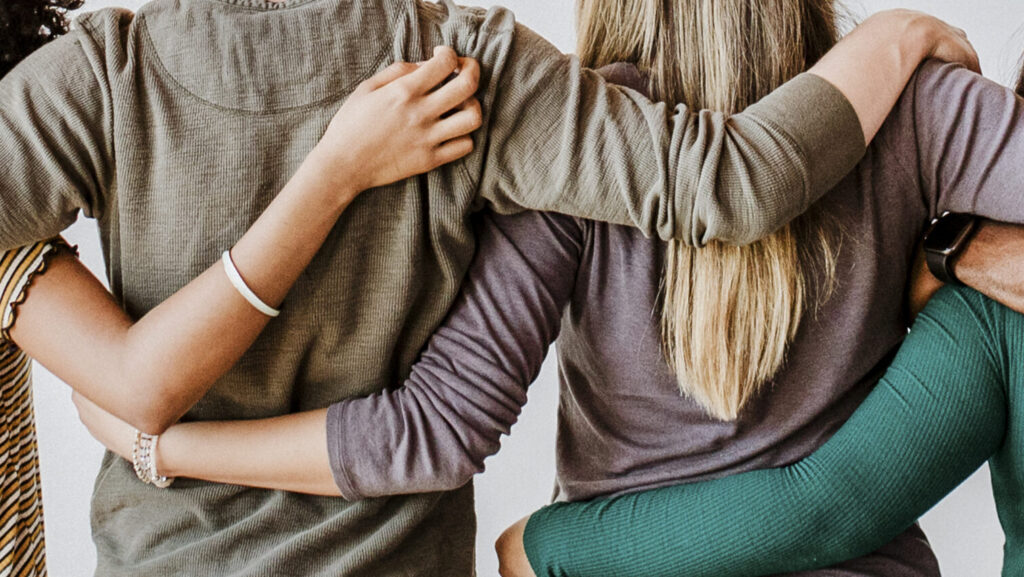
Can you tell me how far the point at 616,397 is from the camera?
1.01m

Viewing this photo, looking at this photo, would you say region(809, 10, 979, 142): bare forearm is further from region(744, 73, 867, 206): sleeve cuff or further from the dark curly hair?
the dark curly hair

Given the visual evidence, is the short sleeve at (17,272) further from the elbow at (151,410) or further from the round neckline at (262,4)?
the round neckline at (262,4)

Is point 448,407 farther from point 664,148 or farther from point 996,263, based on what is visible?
point 996,263

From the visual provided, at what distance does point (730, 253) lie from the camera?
35.6 inches

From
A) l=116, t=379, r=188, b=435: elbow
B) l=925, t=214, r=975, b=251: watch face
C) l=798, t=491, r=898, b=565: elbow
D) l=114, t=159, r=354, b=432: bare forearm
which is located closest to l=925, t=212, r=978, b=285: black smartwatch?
l=925, t=214, r=975, b=251: watch face

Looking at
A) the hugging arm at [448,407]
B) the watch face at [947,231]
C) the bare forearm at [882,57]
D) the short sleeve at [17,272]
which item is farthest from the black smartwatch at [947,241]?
the short sleeve at [17,272]

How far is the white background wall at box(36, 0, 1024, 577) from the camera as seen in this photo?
1881mm

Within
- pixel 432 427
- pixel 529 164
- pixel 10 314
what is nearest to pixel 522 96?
pixel 529 164

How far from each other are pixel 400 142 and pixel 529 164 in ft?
0.39

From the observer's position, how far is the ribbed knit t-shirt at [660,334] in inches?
35.4

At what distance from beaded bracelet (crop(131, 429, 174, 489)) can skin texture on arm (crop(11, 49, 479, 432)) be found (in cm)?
12

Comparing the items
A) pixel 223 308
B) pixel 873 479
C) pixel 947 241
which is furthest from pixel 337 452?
pixel 947 241

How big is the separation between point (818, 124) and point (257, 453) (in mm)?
631

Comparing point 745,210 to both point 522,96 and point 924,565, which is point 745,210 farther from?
point 924,565
